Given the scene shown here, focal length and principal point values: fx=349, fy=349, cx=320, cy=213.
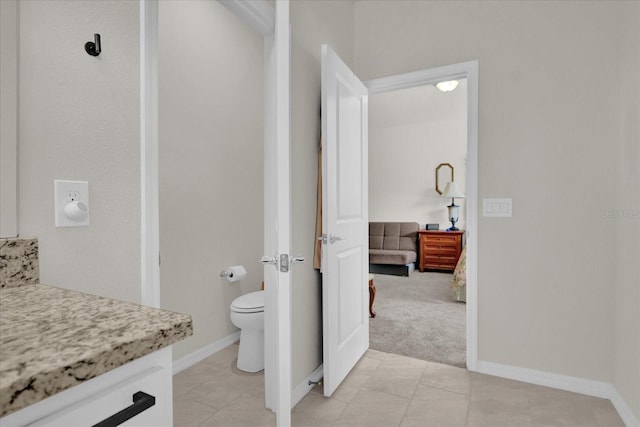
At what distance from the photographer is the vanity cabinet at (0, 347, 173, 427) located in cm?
42

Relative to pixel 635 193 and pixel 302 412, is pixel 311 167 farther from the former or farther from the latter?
pixel 635 193

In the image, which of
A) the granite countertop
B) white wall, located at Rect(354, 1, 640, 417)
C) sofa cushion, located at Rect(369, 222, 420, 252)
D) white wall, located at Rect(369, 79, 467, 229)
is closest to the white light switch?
white wall, located at Rect(354, 1, 640, 417)

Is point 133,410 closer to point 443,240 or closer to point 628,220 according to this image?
point 628,220

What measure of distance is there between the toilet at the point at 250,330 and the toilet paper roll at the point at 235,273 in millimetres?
306

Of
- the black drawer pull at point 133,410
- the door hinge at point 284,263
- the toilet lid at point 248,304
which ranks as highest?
the door hinge at point 284,263

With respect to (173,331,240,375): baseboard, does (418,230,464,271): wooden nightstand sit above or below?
above

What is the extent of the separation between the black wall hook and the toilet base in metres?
1.72

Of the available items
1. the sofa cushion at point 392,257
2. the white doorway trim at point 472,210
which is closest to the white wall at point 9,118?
the white doorway trim at point 472,210

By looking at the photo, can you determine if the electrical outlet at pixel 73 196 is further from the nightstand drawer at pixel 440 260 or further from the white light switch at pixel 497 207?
the nightstand drawer at pixel 440 260

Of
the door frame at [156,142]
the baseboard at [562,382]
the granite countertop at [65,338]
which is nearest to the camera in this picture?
the granite countertop at [65,338]

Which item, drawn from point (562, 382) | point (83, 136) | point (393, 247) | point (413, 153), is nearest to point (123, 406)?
point (83, 136)

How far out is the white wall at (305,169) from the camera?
6.24 ft

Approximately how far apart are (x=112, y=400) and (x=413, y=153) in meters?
6.30

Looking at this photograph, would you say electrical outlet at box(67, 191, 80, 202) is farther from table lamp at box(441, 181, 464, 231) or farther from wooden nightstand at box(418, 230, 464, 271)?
table lamp at box(441, 181, 464, 231)
